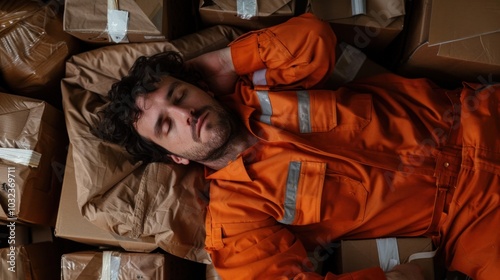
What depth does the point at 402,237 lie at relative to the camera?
1387mm

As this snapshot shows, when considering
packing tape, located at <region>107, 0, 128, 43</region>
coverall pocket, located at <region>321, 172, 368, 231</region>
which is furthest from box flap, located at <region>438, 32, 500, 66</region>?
packing tape, located at <region>107, 0, 128, 43</region>

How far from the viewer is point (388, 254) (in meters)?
1.36

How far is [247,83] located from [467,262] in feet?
2.92

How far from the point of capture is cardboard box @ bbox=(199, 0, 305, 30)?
147cm

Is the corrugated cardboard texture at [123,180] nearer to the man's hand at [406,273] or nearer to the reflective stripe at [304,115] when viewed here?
the reflective stripe at [304,115]

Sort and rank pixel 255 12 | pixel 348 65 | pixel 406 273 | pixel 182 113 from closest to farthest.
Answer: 1. pixel 406 273
2. pixel 182 113
3. pixel 255 12
4. pixel 348 65

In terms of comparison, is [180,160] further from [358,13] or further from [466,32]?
[466,32]

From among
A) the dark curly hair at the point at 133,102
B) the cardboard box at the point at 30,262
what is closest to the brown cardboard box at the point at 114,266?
the cardboard box at the point at 30,262

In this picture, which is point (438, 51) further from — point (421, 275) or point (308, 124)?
point (421, 275)

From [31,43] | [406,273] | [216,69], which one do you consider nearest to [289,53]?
[216,69]

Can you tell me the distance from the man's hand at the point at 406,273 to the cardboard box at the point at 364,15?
0.77 m

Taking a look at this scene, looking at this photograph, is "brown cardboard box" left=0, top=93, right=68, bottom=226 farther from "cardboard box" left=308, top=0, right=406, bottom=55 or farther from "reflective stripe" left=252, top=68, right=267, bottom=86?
"cardboard box" left=308, top=0, right=406, bottom=55

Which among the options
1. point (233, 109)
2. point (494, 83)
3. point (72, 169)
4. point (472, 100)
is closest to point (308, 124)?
point (233, 109)

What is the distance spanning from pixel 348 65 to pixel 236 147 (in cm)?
52
